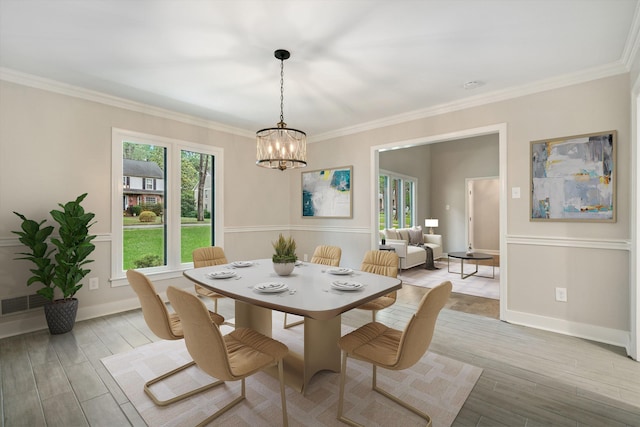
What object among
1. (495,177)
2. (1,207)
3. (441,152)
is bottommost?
(1,207)

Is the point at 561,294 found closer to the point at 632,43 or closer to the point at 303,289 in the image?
the point at 632,43

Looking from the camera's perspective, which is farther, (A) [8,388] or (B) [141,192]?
(B) [141,192]

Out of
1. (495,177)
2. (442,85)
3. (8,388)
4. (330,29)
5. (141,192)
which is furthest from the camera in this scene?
(495,177)

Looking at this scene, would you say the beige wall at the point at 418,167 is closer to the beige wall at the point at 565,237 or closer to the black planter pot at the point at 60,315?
the beige wall at the point at 565,237

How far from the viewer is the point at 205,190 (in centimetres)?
466

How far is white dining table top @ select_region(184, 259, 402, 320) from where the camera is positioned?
1.71m

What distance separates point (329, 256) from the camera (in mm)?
3469

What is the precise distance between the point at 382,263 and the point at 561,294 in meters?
1.94

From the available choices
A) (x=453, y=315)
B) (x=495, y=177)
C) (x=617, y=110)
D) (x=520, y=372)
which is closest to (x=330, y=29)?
(x=617, y=110)

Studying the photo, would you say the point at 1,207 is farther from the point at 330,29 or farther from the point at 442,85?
the point at 442,85

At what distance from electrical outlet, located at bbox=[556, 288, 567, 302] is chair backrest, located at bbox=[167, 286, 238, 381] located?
3371mm

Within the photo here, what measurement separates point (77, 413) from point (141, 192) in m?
2.76

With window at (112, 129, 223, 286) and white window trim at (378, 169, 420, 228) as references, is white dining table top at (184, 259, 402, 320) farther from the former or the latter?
white window trim at (378, 169, 420, 228)

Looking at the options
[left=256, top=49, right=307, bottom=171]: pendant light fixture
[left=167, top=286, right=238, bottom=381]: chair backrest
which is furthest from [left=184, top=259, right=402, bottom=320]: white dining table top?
[left=256, top=49, right=307, bottom=171]: pendant light fixture
